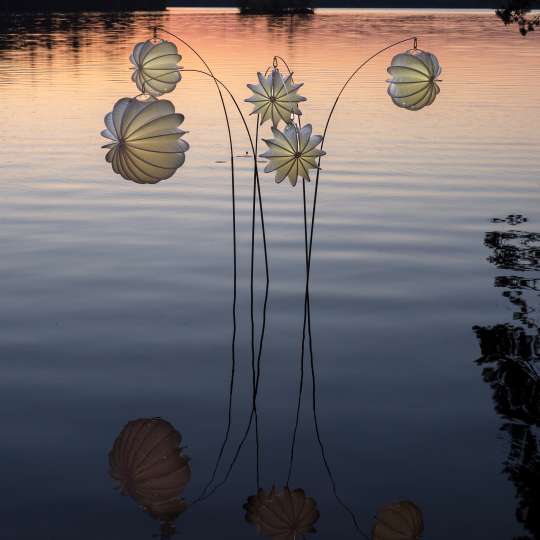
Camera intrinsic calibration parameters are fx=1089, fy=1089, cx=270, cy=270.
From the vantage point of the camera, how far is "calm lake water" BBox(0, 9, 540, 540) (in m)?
5.14

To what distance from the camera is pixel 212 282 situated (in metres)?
9.58

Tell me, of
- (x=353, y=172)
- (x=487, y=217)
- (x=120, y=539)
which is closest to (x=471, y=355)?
(x=120, y=539)

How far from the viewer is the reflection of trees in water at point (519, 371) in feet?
17.2

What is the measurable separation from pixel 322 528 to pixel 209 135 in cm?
1647

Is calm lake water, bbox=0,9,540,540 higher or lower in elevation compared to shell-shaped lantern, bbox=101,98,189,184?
lower

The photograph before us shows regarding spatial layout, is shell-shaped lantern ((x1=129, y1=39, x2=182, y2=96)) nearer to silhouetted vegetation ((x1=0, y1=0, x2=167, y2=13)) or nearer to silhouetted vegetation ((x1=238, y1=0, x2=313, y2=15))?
silhouetted vegetation ((x1=0, y1=0, x2=167, y2=13))

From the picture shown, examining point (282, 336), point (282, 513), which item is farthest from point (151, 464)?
point (282, 336)

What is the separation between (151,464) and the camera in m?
5.43

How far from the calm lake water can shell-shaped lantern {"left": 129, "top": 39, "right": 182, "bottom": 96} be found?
180 cm

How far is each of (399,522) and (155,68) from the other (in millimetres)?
3757

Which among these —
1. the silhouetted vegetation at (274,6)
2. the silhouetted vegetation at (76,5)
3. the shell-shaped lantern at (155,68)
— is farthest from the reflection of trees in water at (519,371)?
the silhouetted vegetation at (274,6)

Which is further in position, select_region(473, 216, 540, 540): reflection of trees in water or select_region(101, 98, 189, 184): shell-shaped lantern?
select_region(101, 98, 189, 184): shell-shaped lantern

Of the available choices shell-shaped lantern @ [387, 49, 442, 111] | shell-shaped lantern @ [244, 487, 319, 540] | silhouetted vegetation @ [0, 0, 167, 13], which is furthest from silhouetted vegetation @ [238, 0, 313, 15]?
shell-shaped lantern @ [244, 487, 319, 540]

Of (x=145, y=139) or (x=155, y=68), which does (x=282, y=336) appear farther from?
(x=145, y=139)
